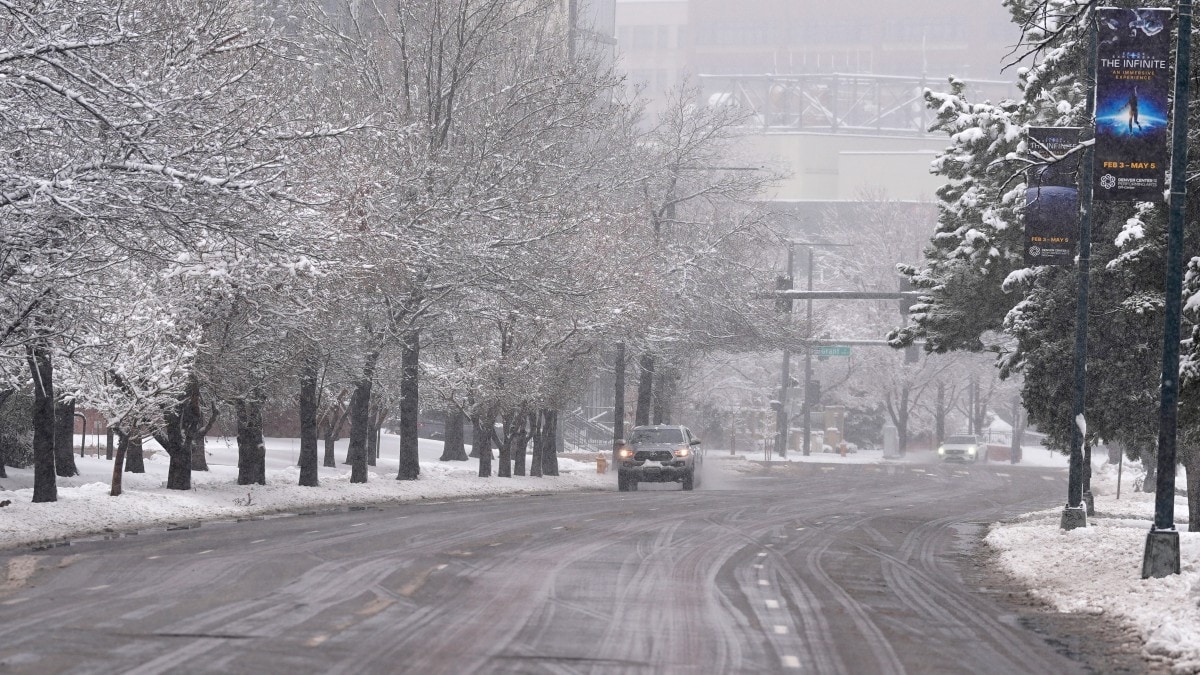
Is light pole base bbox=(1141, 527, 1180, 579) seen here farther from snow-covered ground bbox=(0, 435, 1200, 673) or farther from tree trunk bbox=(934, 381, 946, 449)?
tree trunk bbox=(934, 381, 946, 449)

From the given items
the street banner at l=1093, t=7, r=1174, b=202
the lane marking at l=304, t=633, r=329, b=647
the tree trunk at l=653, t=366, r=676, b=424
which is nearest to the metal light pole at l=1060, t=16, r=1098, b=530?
the street banner at l=1093, t=7, r=1174, b=202

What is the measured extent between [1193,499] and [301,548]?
15.6m

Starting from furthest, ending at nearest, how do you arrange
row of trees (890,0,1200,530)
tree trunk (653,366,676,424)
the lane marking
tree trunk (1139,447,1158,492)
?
1. tree trunk (653,366,676,424)
2. tree trunk (1139,447,1158,492)
3. row of trees (890,0,1200,530)
4. the lane marking

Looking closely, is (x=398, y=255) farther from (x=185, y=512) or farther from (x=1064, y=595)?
(x=1064, y=595)

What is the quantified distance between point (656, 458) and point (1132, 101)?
2748cm

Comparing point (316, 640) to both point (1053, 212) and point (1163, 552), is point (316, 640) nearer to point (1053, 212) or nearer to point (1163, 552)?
point (1163, 552)

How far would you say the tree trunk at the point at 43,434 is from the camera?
2481 centimetres

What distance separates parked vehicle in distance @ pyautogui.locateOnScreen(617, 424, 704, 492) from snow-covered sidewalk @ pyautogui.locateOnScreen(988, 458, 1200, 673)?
15.5 m

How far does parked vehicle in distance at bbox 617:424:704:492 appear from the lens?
144ft

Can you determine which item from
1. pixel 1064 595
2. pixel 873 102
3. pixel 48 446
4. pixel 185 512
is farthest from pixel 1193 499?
pixel 873 102

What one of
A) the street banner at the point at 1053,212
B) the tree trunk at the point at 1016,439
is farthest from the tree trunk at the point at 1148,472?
the tree trunk at the point at 1016,439

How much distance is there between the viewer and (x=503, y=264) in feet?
118

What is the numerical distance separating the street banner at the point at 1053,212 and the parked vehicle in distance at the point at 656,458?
20.4 meters

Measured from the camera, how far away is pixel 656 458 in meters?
43.8
